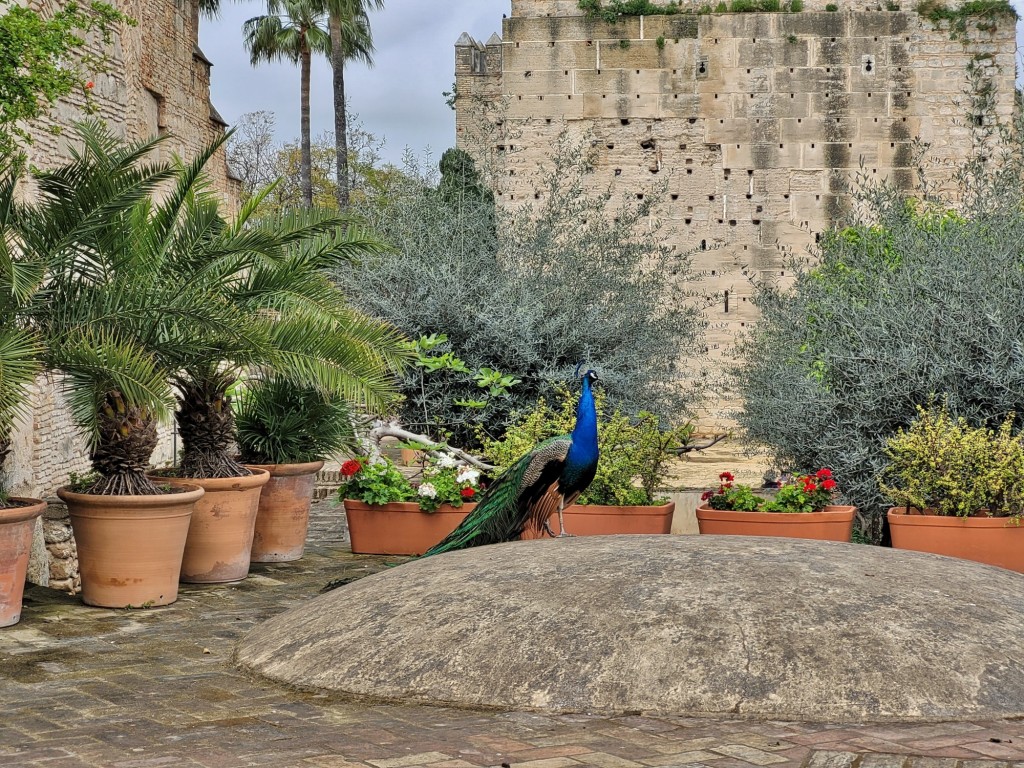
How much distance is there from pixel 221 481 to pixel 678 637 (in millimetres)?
3617

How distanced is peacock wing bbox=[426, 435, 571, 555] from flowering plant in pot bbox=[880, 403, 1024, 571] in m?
2.29

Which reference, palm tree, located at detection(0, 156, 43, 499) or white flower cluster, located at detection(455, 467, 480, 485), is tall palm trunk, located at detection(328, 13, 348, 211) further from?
palm tree, located at detection(0, 156, 43, 499)

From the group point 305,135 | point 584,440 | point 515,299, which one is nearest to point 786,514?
point 584,440

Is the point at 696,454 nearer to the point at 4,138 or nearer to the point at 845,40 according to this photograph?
the point at 845,40

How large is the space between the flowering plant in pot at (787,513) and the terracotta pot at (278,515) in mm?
2677

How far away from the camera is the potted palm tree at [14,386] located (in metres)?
5.62

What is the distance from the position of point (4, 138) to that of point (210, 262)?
1.49 meters

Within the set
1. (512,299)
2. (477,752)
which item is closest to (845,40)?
(512,299)

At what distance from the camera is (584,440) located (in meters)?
6.36

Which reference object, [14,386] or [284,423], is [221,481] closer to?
[284,423]

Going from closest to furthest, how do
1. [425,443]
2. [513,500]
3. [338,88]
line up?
[513,500] < [425,443] < [338,88]

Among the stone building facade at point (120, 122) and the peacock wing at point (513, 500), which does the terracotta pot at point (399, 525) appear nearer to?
the peacock wing at point (513, 500)

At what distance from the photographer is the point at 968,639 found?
454 cm

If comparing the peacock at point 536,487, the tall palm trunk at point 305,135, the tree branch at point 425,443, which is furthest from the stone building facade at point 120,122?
→ the tall palm trunk at point 305,135
